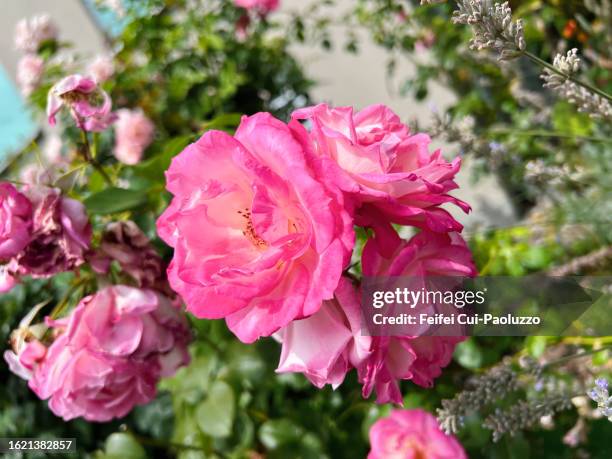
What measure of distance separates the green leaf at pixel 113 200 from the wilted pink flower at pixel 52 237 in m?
0.06

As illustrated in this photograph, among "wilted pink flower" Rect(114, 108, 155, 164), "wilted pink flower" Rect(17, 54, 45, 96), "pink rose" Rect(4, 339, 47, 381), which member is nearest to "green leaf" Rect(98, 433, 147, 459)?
"pink rose" Rect(4, 339, 47, 381)

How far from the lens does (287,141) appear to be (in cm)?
34

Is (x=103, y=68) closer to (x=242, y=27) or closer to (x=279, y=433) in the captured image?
(x=242, y=27)

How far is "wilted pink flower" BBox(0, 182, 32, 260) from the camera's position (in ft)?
1.53

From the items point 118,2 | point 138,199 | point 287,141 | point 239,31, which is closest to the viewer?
point 287,141

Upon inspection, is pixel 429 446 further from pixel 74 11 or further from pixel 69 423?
pixel 74 11

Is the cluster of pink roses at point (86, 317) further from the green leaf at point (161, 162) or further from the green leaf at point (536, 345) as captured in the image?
the green leaf at point (536, 345)

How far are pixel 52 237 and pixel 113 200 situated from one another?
0.10 meters

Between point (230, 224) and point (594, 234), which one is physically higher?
point (230, 224)

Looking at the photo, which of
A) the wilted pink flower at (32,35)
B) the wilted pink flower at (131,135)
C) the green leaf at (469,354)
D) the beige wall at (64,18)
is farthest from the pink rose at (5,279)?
the beige wall at (64,18)

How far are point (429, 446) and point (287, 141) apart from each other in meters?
0.32

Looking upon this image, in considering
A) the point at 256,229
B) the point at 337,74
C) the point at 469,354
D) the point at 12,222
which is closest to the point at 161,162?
the point at 12,222

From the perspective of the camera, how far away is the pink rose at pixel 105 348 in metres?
0.52

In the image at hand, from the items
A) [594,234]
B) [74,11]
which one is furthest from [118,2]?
[74,11]
